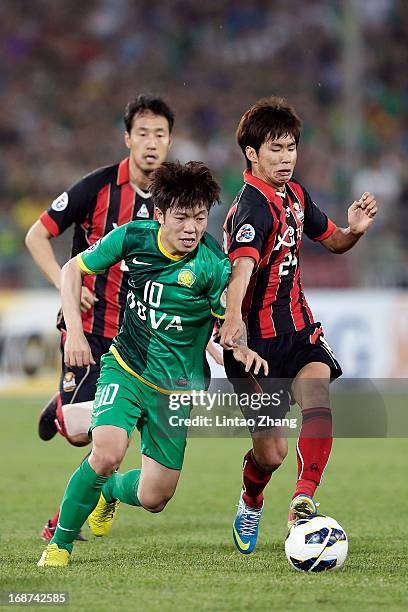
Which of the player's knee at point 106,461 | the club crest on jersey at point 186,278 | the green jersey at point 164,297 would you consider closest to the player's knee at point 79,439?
the green jersey at point 164,297

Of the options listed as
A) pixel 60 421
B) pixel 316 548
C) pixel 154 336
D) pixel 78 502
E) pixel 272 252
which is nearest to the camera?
pixel 316 548

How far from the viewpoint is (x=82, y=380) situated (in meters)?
6.60

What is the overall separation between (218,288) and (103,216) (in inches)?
63.5

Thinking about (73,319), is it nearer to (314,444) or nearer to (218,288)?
(218,288)

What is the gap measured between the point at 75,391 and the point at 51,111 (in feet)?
50.1

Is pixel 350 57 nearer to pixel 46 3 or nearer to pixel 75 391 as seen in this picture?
pixel 46 3

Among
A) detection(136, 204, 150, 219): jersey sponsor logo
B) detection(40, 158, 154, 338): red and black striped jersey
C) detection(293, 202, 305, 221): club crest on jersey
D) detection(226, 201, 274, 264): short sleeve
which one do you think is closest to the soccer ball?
detection(226, 201, 274, 264): short sleeve

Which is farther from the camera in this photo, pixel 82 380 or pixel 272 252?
pixel 82 380

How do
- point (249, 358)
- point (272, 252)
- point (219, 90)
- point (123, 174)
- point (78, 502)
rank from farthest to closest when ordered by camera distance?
point (219, 90) < point (123, 174) < point (272, 252) < point (78, 502) < point (249, 358)

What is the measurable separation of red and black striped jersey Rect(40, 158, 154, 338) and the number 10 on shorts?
57.1 inches

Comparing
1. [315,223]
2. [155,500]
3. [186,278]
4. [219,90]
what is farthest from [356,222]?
[219,90]

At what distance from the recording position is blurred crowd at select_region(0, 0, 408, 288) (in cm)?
2008

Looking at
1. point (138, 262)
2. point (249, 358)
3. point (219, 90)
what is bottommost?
point (249, 358)

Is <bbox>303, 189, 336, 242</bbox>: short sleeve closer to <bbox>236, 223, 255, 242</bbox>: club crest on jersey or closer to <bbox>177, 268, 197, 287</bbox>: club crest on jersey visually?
<bbox>236, 223, 255, 242</bbox>: club crest on jersey
